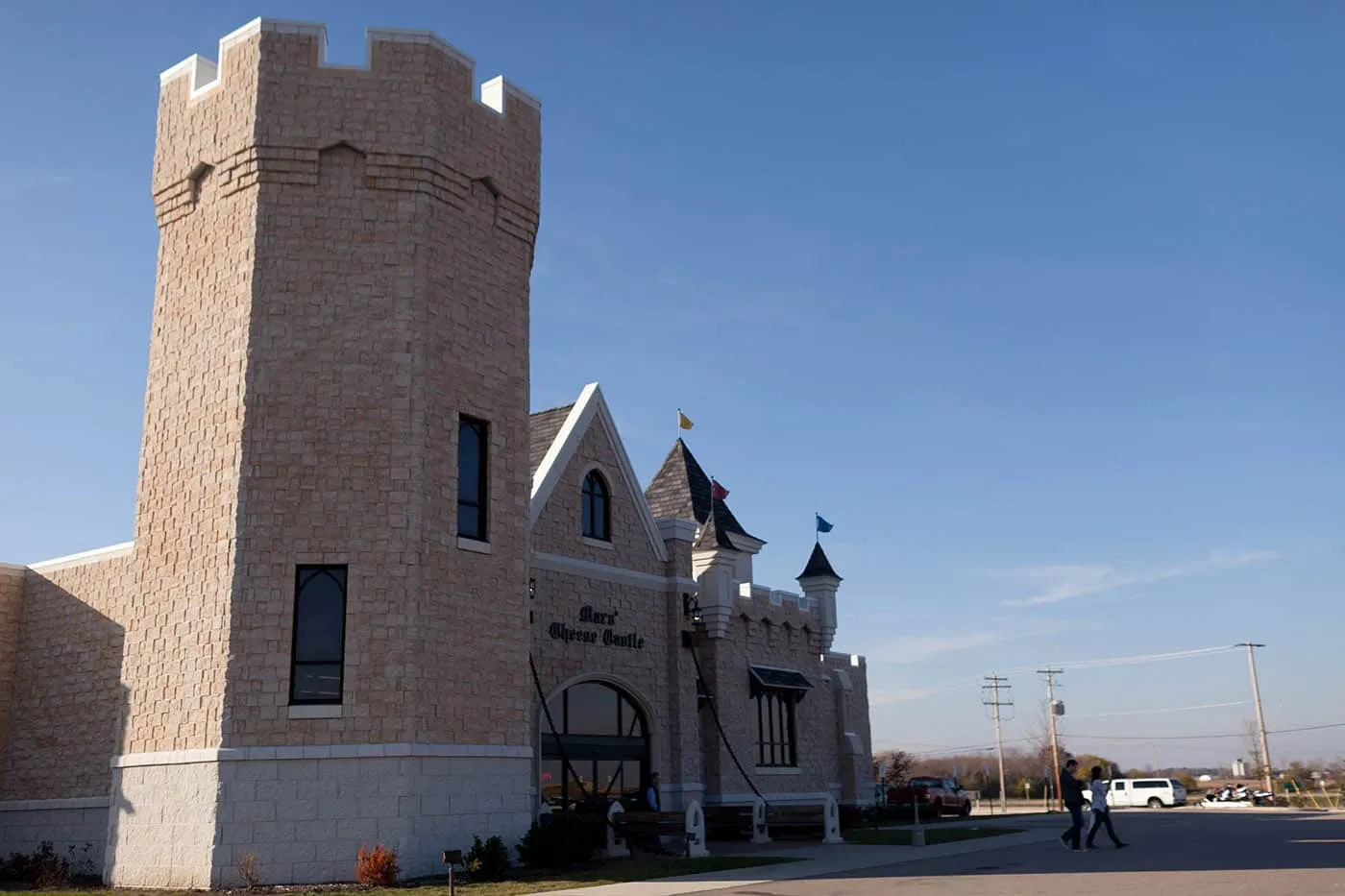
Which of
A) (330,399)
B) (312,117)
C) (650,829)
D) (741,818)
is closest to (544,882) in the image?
(650,829)

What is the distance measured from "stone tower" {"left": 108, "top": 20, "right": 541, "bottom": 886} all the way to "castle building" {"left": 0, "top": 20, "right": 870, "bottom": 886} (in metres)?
0.05

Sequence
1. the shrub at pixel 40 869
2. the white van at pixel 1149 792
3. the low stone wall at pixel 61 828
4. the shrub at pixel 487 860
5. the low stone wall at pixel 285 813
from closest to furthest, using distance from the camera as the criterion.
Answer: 1. the low stone wall at pixel 285 813
2. the shrub at pixel 487 860
3. the shrub at pixel 40 869
4. the low stone wall at pixel 61 828
5. the white van at pixel 1149 792

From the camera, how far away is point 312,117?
Result: 19656 mm

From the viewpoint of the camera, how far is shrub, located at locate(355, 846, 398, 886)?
1652 centimetres

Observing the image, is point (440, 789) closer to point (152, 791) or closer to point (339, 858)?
point (339, 858)

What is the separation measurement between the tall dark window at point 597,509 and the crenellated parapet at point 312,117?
8.62 meters

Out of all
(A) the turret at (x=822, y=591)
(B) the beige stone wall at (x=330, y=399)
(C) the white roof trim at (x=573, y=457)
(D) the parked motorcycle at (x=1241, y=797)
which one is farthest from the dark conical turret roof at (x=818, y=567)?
(D) the parked motorcycle at (x=1241, y=797)

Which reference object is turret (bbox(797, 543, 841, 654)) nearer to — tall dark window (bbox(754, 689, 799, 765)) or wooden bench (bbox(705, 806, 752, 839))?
tall dark window (bbox(754, 689, 799, 765))

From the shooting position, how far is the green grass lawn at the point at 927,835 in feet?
83.4

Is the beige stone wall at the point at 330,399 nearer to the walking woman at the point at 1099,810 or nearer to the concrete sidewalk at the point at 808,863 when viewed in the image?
the concrete sidewalk at the point at 808,863

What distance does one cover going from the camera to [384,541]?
18.3 m

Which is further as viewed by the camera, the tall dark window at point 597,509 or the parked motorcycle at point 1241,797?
the parked motorcycle at point 1241,797

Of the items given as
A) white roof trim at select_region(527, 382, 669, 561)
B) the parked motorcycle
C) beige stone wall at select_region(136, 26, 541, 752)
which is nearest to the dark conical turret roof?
white roof trim at select_region(527, 382, 669, 561)

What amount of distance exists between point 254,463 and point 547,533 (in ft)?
27.0
